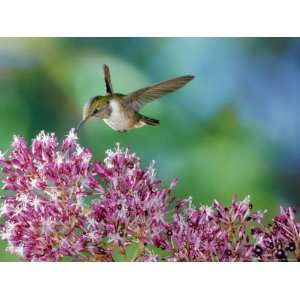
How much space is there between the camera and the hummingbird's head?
2.04m

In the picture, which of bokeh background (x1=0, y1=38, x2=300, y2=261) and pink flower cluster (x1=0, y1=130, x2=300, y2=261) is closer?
pink flower cluster (x1=0, y1=130, x2=300, y2=261)

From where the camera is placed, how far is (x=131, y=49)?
2.11 meters

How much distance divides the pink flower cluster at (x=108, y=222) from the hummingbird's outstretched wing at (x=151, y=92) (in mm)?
278

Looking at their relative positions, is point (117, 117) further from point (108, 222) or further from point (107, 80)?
point (108, 222)

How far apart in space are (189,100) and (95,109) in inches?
14.3

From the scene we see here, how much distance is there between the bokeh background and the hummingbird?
1.2 inches

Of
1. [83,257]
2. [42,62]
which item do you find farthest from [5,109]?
[83,257]
